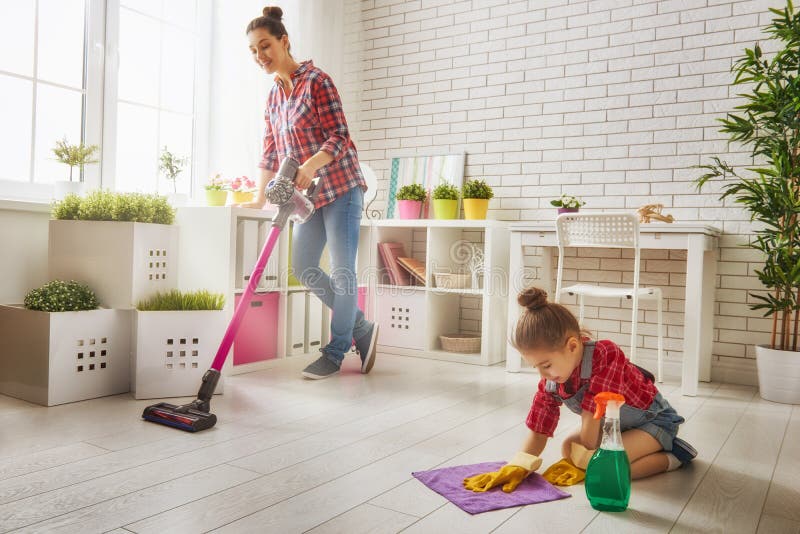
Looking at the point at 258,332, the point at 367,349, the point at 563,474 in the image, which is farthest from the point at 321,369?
the point at 563,474

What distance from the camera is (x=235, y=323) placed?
7.80 feet

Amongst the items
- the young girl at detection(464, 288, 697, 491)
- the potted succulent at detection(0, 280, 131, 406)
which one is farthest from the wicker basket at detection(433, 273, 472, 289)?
the young girl at detection(464, 288, 697, 491)

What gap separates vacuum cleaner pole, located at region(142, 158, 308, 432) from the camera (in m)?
2.10

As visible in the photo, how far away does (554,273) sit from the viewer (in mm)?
3799

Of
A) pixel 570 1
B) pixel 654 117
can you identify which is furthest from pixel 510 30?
pixel 654 117

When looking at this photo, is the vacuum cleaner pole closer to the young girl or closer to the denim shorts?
the young girl

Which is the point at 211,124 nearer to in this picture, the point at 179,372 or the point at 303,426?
the point at 179,372

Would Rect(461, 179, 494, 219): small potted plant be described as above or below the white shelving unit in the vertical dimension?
above

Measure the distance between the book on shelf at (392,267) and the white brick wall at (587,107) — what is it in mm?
639

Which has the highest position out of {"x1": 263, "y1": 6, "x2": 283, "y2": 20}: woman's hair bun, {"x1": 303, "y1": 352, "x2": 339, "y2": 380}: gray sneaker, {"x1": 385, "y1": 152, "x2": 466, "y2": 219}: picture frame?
{"x1": 263, "y1": 6, "x2": 283, "y2": 20}: woman's hair bun

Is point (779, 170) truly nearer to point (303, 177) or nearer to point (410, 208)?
point (410, 208)

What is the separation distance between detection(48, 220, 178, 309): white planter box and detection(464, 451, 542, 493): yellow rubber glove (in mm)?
1547

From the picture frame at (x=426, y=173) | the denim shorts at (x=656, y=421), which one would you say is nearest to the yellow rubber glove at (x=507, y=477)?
the denim shorts at (x=656, y=421)

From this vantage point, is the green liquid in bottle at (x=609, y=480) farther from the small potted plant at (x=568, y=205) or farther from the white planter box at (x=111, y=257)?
the small potted plant at (x=568, y=205)
